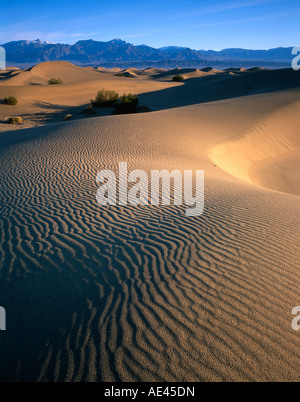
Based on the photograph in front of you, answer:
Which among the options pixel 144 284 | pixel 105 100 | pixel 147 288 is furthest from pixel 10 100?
pixel 147 288

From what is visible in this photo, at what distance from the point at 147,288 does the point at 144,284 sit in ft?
0.34

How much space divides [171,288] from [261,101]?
22.0 metres

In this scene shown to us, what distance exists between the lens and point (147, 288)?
377 cm

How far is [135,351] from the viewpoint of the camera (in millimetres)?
2957

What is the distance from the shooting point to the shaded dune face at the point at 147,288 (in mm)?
2881

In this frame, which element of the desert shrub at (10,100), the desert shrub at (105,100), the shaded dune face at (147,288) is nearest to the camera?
the shaded dune face at (147,288)

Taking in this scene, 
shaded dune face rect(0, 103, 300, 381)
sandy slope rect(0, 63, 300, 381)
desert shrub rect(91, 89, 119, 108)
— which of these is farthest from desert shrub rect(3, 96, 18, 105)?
shaded dune face rect(0, 103, 300, 381)

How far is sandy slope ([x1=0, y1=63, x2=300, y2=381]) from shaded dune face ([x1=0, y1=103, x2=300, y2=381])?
14mm

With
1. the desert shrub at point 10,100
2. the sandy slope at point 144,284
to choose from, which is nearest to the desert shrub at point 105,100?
the desert shrub at point 10,100

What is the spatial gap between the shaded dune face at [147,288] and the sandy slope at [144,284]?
0.05 feet

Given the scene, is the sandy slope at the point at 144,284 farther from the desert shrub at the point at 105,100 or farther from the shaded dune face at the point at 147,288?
the desert shrub at the point at 105,100

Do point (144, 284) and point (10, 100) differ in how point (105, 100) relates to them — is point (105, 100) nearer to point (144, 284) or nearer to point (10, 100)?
point (10, 100)
